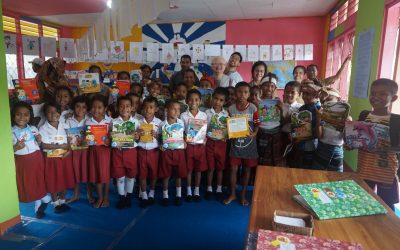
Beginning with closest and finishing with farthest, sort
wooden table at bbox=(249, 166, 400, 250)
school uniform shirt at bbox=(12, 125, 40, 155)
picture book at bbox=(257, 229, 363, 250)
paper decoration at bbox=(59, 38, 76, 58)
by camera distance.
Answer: picture book at bbox=(257, 229, 363, 250) < wooden table at bbox=(249, 166, 400, 250) < school uniform shirt at bbox=(12, 125, 40, 155) < paper decoration at bbox=(59, 38, 76, 58)

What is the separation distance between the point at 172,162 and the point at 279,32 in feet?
17.7

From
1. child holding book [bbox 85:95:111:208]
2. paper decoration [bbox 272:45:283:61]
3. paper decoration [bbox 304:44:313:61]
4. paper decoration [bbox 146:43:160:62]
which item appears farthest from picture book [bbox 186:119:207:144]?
paper decoration [bbox 304:44:313:61]

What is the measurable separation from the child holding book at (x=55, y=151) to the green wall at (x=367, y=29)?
3.58 metres

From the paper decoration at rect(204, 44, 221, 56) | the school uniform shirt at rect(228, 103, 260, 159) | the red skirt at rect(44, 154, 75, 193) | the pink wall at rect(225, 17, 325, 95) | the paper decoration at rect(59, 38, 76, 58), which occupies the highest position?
the pink wall at rect(225, 17, 325, 95)


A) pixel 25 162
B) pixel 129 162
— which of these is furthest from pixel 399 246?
pixel 25 162

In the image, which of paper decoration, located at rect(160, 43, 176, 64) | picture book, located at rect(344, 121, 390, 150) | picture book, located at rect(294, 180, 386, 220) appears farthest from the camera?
paper decoration, located at rect(160, 43, 176, 64)

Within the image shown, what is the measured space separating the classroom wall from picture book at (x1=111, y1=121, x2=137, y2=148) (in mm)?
924

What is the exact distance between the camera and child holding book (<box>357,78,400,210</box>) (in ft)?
6.40

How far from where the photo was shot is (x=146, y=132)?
2.89 m

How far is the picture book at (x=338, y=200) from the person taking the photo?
1296 millimetres

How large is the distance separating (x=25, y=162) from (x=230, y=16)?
5867mm

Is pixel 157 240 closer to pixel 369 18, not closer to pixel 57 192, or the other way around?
pixel 57 192

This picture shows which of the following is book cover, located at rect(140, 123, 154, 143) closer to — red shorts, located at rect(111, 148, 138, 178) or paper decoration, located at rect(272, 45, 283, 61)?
red shorts, located at rect(111, 148, 138, 178)

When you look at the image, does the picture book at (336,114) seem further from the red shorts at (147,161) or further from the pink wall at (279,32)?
the pink wall at (279,32)
